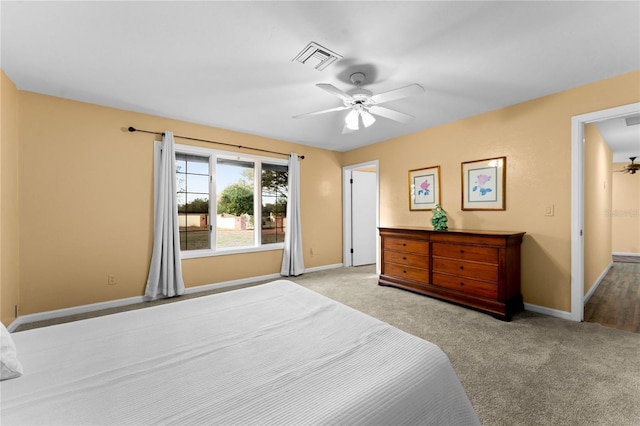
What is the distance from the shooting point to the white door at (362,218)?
5875mm

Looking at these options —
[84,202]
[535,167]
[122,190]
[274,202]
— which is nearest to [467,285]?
[535,167]

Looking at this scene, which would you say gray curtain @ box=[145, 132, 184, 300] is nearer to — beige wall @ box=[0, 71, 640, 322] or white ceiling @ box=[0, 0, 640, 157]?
beige wall @ box=[0, 71, 640, 322]

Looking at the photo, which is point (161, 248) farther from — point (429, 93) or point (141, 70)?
point (429, 93)

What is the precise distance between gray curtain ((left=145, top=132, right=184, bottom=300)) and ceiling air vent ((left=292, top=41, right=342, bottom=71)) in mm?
2383

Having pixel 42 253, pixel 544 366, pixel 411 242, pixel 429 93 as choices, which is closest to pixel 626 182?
pixel 411 242

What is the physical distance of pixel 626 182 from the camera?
238 inches

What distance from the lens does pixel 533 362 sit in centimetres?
208

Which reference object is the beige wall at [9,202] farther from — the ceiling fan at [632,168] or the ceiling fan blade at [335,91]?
the ceiling fan at [632,168]

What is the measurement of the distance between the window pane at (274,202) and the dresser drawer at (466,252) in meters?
2.64

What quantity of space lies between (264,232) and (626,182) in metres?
8.02

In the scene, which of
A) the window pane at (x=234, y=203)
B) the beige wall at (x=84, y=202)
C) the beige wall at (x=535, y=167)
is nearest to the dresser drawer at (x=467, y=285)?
the beige wall at (x=535, y=167)

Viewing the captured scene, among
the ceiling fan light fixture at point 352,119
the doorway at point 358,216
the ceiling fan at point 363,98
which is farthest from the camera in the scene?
the doorway at point 358,216

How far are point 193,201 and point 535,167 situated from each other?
4.53 m

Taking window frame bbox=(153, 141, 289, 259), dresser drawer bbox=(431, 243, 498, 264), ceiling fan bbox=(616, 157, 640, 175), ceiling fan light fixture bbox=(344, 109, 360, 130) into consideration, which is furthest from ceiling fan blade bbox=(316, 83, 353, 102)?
ceiling fan bbox=(616, 157, 640, 175)
